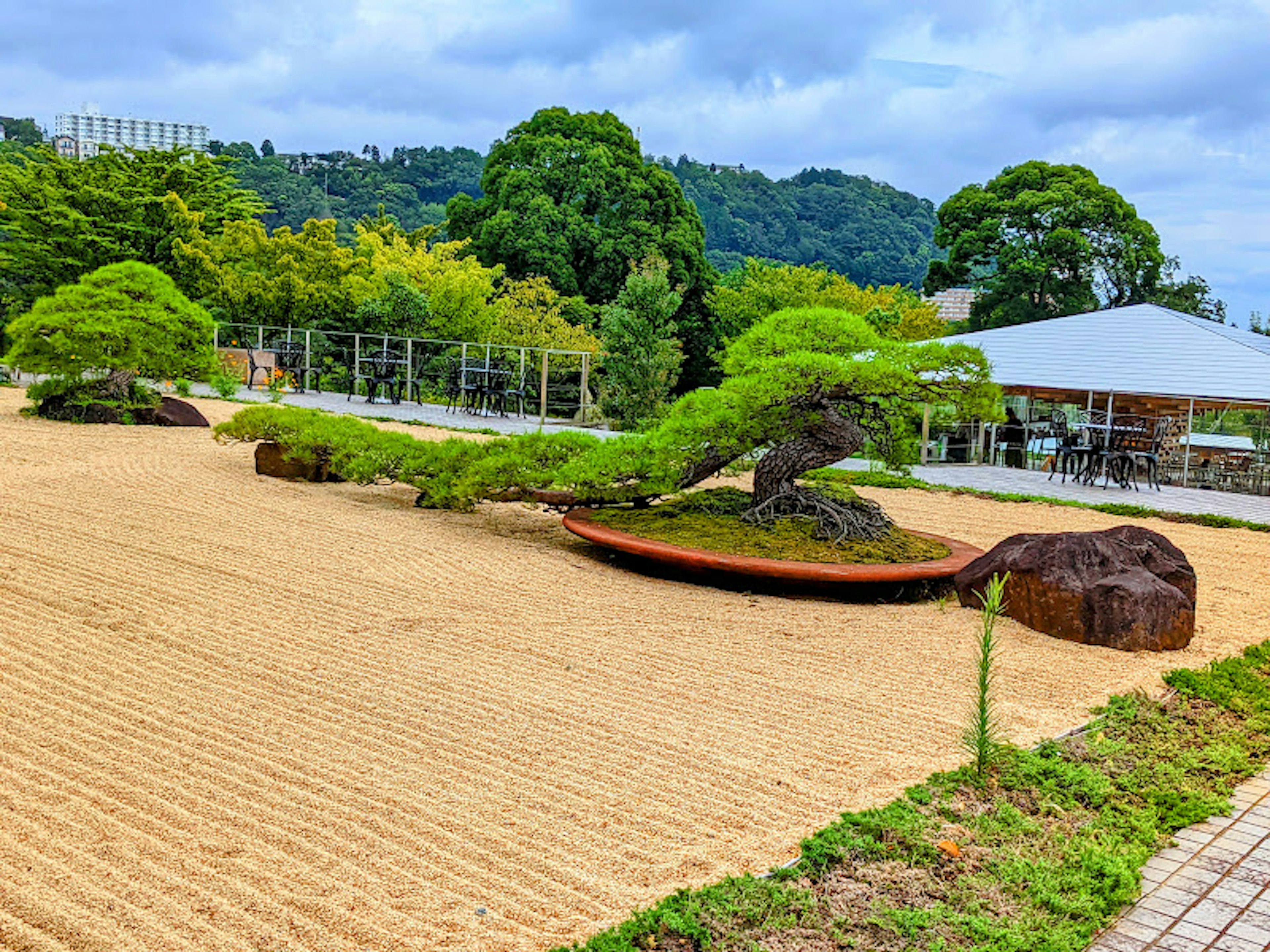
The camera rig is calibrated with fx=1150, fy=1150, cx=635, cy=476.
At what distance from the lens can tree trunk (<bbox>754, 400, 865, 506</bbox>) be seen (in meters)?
6.91

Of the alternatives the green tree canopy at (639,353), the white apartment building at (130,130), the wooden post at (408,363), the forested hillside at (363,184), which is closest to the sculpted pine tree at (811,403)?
the green tree canopy at (639,353)

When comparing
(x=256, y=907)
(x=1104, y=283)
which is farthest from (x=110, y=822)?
(x=1104, y=283)

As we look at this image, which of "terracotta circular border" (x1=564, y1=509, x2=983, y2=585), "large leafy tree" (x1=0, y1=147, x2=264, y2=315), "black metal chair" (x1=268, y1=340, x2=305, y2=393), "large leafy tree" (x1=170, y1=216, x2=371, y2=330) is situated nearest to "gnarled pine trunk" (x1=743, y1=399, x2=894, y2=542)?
"terracotta circular border" (x1=564, y1=509, x2=983, y2=585)

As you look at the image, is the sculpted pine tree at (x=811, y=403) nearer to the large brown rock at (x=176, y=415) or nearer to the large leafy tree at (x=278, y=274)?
the large brown rock at (x=176, y=415)

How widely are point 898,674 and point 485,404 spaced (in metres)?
13.2

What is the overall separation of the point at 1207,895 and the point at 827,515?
4.16 meters

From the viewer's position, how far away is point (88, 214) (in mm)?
23297

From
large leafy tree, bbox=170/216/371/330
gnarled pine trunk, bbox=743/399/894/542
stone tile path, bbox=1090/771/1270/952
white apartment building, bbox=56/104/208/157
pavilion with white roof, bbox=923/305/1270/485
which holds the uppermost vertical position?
white apartment building, bbox=56/104/208/157

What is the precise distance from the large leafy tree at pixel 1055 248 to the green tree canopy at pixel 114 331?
849 inches

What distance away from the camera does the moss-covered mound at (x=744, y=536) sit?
6.51 metres

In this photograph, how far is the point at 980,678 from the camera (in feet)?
11.3

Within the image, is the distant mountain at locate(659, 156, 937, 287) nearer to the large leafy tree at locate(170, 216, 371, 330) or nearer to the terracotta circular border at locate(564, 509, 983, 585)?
the large leafy tree at locate(170, 216, 371, 330)

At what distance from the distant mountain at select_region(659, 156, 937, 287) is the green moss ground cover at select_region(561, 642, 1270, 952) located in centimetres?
3996

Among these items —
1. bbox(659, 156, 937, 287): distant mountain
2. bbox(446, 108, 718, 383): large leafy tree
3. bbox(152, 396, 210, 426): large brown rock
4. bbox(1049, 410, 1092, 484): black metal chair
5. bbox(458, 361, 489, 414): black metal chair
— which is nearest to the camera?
bbox(152, 396, 210, 426): large brown rock
